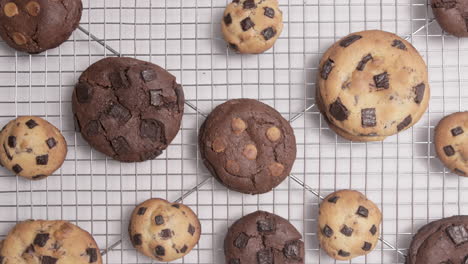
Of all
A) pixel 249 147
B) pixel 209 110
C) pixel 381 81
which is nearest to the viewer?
pixel 381 81

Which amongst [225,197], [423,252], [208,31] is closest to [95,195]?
[225,197]

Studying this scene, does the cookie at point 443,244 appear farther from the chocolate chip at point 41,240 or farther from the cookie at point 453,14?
the chocolate chip at point 41,240

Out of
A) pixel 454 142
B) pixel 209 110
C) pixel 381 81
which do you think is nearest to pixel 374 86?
pixel 381 81

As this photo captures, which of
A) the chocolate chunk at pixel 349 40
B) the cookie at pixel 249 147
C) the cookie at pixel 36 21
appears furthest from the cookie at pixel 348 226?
the cookie at pixel 36 21

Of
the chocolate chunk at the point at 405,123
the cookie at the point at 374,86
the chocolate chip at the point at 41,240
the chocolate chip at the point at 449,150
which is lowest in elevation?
the chocolate chip at the point at 41,240

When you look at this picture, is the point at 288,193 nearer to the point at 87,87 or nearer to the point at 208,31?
the point at 208,31

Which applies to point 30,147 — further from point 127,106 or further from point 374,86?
point 374,86
